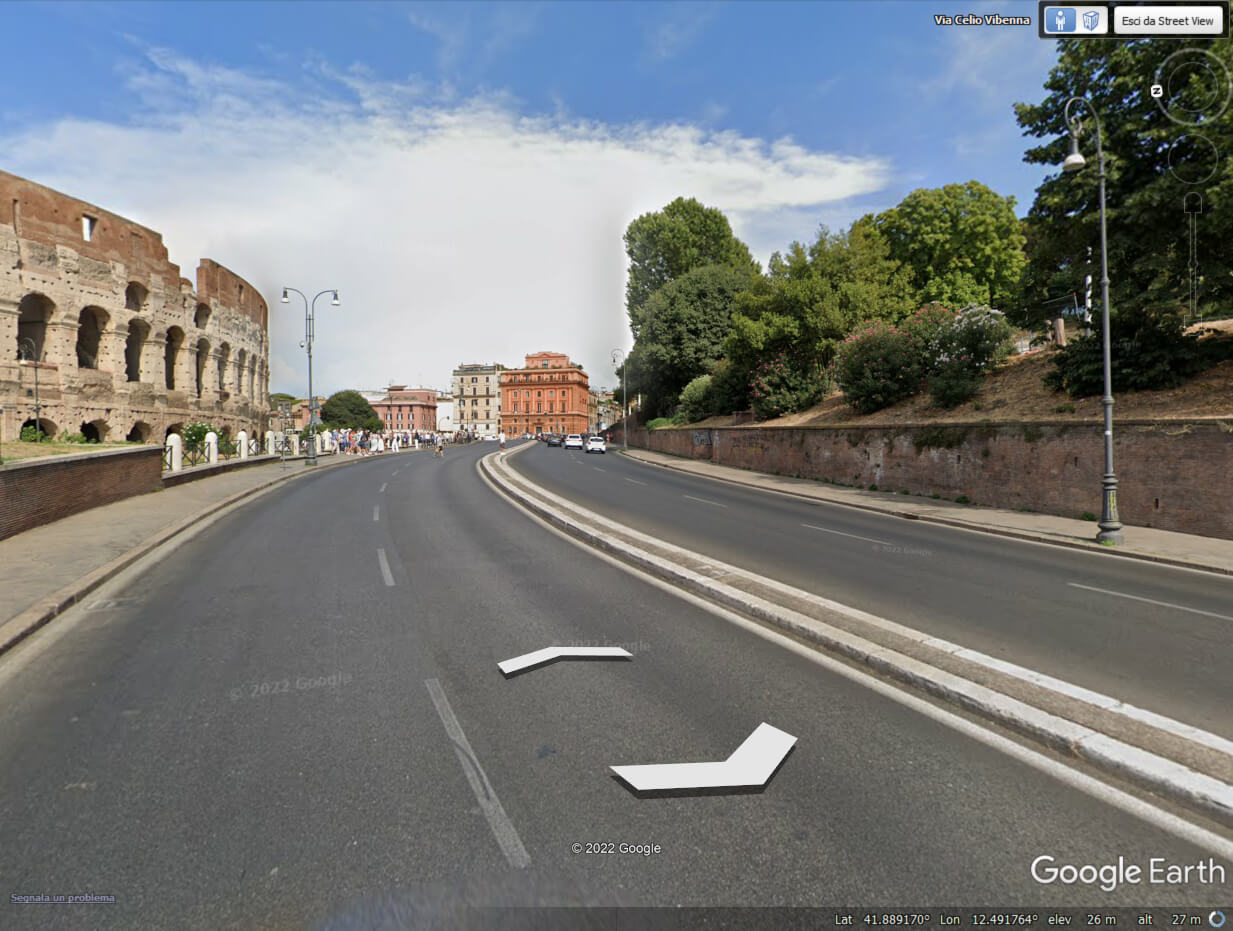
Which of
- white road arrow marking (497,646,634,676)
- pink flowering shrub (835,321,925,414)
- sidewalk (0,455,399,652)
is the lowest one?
white road arrow marking (497,646,634,676)

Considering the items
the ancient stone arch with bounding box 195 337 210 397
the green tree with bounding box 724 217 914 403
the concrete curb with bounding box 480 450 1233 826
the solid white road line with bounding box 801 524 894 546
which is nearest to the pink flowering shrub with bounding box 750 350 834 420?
the green tree with bounding box 724 217 914 403

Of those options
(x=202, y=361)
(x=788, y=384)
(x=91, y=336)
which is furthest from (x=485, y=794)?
(x=202, y=361)

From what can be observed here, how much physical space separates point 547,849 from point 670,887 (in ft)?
2.15

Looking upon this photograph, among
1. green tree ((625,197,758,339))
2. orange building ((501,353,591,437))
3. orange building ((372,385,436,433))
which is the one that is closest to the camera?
green tree ((625,197,758,339))

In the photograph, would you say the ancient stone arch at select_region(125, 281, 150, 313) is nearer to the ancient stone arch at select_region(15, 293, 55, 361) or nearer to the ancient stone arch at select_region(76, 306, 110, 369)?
the ancient stone arch at select_region(76, 306, 110, 369)

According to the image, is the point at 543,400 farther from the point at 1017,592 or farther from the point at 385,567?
the point at 1017,592

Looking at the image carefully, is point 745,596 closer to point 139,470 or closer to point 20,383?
point 139,470

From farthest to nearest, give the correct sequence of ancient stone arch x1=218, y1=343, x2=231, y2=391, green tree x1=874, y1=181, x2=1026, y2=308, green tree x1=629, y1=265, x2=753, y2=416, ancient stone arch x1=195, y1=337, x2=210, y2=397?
1. ancient stone arch x1=218, y1=343, x2=231, y2=391
2. green tree x1=629, y1=265, x2=753, y2=416
3. ancient stone arch x1=195, y1=337, x2=210, y2=397
4. green tree x1=874, y1=181, x2=1026, y2=308

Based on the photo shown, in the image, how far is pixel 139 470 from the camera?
18.6 meters

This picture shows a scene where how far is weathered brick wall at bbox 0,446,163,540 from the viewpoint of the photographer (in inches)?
467

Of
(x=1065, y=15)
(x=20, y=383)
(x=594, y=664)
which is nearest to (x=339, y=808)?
(x=594, y=664)

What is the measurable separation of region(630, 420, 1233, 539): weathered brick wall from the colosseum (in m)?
39.6

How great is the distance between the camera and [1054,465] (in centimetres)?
1641

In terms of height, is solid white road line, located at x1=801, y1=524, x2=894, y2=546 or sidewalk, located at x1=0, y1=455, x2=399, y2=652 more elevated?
sidewalk, located at x1=0, y1=455, x2=399, y2=652
